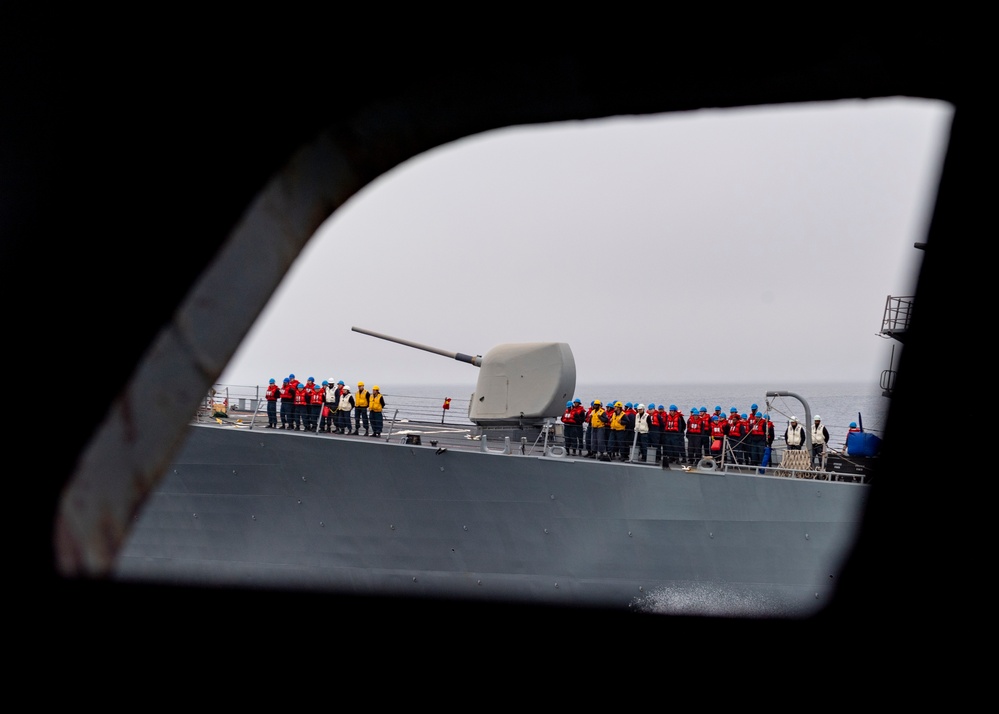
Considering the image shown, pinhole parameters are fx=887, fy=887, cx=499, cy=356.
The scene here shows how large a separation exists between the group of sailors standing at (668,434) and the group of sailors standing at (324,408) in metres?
3.16

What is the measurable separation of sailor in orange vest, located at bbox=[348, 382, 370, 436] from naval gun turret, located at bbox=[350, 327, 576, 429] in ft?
6.15

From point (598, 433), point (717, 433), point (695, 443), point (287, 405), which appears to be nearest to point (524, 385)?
point (598, 433)

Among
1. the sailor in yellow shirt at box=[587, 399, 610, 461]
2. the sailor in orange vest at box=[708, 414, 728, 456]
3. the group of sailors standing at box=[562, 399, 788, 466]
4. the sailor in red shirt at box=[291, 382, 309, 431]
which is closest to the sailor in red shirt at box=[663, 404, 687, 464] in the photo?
the group of sailors standing at box=[562, 399, 788, 466]

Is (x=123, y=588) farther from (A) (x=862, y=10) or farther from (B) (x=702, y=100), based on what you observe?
(A) (x=862, y=10)

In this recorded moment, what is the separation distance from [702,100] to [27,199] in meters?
1.82

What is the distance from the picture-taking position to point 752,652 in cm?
206

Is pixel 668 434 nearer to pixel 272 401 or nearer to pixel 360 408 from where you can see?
pixel 360 408

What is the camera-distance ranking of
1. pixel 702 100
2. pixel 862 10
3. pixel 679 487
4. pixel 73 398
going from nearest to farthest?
pixel 862 10, pixel 73 398, pixel 702 100, pixel 679 487

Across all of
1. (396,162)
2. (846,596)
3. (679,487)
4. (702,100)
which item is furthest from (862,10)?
(679,487)

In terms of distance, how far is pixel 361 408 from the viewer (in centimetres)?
1435

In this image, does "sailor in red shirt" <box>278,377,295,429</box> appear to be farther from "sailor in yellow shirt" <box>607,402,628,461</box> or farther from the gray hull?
"sailor in yellow shirt" <box>607,402,628,461</box>

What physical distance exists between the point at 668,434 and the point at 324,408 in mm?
5472

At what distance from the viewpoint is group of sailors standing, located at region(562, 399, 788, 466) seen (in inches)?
510

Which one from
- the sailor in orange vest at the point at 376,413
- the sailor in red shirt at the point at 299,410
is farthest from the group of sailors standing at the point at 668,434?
the sailor in red shirt at the point at 299,410
